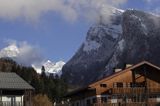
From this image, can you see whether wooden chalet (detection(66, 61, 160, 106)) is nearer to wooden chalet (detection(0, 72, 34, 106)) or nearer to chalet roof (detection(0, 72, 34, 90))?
wooden chalet (detection(0, 72, 34, 106))

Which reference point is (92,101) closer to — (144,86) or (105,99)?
(105,99)

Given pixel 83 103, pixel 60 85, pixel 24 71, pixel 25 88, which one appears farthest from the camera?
pixel 24 71

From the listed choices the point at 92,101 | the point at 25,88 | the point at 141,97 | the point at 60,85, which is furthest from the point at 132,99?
the point at 60,85

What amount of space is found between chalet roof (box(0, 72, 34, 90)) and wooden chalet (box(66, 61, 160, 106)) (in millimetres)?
9115

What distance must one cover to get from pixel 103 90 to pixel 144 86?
19.5 feet

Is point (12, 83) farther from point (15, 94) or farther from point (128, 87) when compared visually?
point (128, 87)

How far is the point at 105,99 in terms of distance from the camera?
67625 mm

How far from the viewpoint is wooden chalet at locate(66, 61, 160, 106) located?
219 feet

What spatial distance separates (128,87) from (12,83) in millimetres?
16087

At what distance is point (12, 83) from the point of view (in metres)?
63.7

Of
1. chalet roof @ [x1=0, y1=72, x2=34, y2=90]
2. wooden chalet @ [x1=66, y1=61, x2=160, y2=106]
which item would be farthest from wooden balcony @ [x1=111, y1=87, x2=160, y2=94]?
chalet roof @ [x1=0, y1=72, x2=34, y2=90]

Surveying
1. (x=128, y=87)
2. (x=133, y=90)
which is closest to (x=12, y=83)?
(x=128, y=87)

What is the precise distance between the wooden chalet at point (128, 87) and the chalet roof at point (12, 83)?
29.9 feet

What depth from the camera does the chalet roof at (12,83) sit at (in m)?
62.0
